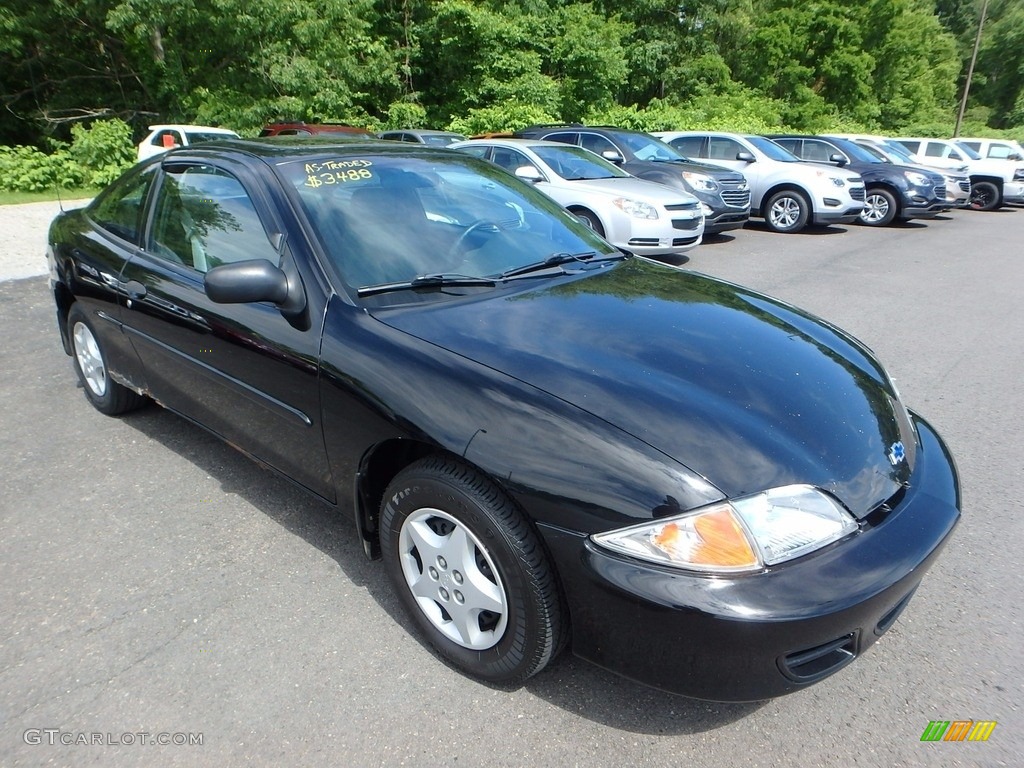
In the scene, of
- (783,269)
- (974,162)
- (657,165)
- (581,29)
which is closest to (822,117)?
(581,29)

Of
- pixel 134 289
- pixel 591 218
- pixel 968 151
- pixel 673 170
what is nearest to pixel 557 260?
pixel 134 289

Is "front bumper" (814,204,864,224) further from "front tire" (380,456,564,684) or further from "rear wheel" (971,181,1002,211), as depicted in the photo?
"front tire" (380,456,564,684)

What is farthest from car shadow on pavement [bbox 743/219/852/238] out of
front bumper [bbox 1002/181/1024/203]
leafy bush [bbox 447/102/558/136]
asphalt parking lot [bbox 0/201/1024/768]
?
leafy bush [bbox 447/102/558/136]

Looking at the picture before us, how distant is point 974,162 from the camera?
17797 mm

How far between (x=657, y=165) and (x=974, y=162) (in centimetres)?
1097

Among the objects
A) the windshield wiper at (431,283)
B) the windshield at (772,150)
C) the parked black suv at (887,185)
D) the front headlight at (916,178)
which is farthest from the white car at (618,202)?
the front headlight at (916,178)

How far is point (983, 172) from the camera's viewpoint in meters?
17.3

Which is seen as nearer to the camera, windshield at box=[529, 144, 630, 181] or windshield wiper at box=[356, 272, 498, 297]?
windshield wiper at box=[356, 272, 498, 297]

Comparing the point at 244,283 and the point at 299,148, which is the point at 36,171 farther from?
the point at 244,283

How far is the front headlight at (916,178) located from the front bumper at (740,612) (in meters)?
13.8

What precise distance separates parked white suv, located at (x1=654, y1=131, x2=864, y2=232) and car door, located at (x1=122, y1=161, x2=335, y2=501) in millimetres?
11407

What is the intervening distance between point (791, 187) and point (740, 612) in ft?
40.5

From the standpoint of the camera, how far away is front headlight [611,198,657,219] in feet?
28.9

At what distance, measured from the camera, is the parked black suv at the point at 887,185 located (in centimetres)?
1355
